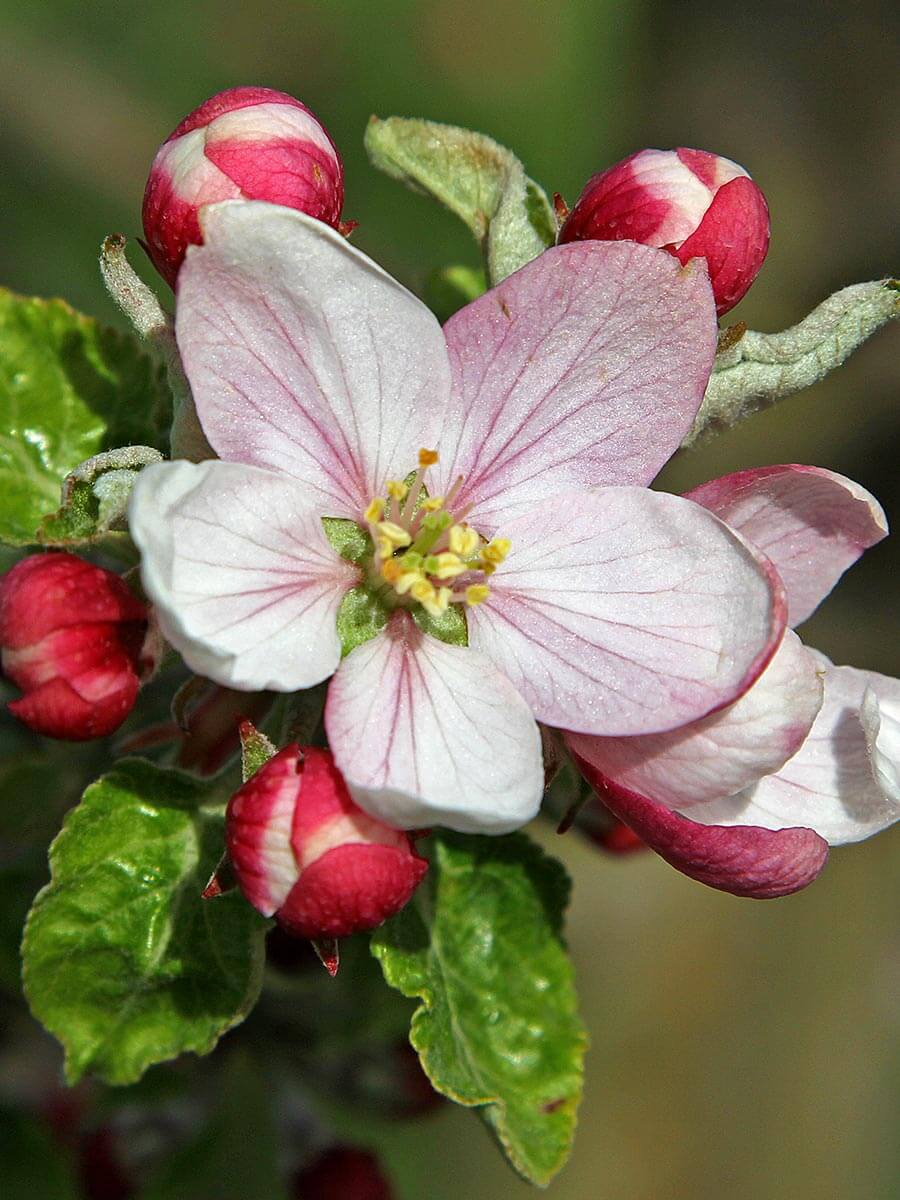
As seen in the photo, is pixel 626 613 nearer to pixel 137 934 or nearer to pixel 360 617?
pixel 360 617

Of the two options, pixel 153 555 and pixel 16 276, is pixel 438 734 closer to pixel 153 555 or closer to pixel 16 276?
pixel 153 555

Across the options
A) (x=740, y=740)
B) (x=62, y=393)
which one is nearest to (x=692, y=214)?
(x=740, y=740)

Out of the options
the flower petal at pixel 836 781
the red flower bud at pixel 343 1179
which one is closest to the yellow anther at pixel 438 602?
the flower petal at pixel 836 781

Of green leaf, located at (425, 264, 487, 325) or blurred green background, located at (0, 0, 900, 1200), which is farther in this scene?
blurred green background, located at (0, 0, 900, 1200)

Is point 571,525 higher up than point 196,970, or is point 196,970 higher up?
point 571,525

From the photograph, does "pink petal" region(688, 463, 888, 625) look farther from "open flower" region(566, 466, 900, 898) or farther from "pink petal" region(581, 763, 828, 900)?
"pink petal" region(581, 763, 828, 900)

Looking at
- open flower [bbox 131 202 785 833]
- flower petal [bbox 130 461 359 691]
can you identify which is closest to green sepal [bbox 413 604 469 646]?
open flower [bbox 131 202 785 833]

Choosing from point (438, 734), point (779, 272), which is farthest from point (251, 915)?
point (779, 272)

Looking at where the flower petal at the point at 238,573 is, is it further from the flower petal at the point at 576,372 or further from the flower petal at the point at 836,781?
the flower petal at the point at 836,781
